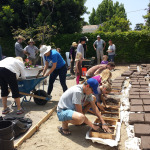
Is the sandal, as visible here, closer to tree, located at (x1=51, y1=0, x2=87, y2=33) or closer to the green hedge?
the green hedge

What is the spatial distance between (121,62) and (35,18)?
7.48m

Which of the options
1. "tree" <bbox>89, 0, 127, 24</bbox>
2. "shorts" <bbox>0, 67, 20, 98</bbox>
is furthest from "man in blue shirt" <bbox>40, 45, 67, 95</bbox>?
"tree" <bbox>89, 0, 127, 24</bbox>

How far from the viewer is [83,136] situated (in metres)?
3.52

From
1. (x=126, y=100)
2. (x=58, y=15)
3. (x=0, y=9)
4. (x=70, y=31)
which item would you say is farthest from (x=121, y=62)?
(x=0, y=9)

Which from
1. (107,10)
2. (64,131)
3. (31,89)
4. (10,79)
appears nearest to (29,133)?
(64,131)

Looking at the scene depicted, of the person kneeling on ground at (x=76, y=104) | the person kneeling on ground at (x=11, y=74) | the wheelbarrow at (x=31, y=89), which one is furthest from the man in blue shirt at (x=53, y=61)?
the person kneeling on ground at (x=76, y=104)

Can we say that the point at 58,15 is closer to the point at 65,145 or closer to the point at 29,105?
the point at 29,105

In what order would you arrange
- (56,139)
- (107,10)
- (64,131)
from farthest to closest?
1. (107,10)
2. (64,131)
3. (56,139)

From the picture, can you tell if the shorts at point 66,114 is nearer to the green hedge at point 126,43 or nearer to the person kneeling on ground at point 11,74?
the person kneeling on ground at point 11,74

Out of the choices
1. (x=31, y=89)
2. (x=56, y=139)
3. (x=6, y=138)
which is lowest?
(x=56, y=139)

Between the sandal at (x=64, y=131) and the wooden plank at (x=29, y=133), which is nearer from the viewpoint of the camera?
the wooden plank at (x=29, y=133)

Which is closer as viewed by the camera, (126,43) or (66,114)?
(66,114)

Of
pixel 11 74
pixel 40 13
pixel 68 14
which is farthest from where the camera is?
pixel 68 14

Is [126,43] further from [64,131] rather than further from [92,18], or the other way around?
[92,18]
